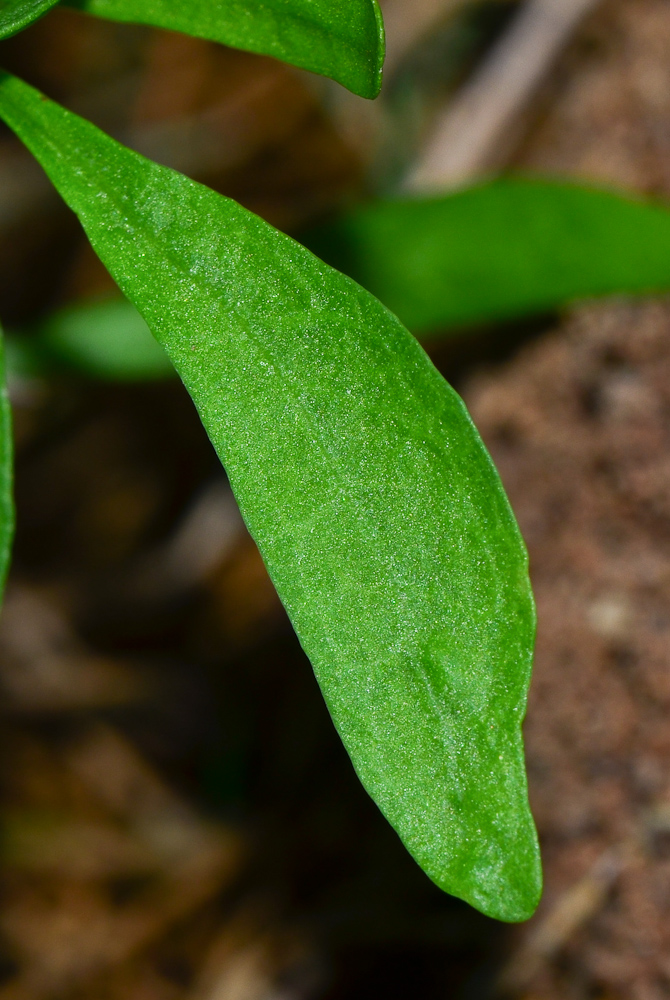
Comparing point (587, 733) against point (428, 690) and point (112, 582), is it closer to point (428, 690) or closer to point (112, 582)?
point (428, 690)

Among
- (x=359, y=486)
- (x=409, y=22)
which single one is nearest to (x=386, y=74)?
(x=409, y=22)

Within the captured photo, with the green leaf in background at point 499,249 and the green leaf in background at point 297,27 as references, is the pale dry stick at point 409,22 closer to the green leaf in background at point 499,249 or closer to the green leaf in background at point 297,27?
the green leaf in background at point 499,249

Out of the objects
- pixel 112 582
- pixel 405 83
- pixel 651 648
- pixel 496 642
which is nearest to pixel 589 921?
pixel 651 648

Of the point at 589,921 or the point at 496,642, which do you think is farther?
the point at 589,921

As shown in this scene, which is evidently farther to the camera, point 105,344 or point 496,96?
point 496,96

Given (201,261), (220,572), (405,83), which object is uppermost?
(201,261)

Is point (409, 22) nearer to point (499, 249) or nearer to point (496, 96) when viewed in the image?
point (496, 96)

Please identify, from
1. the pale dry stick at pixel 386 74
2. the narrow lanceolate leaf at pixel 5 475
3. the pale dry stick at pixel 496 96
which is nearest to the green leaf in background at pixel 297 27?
the narrow lanceolate leaf at pixel 5 475
